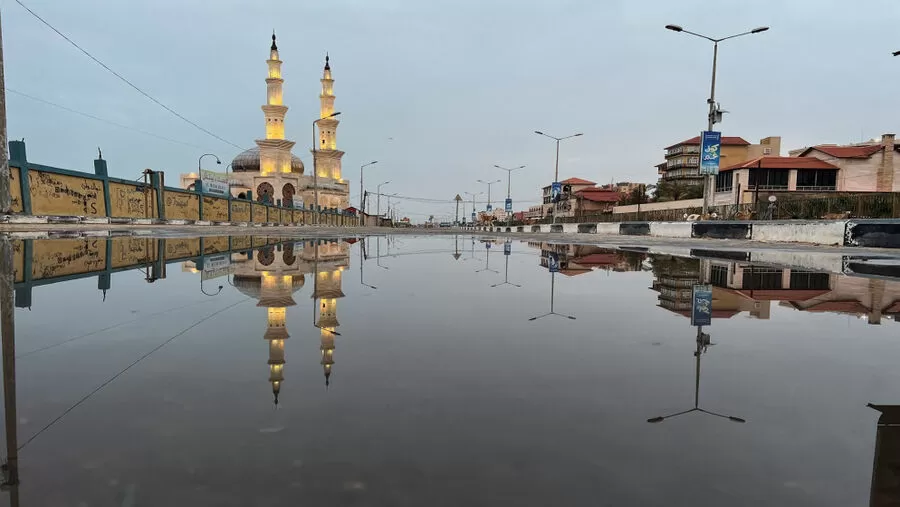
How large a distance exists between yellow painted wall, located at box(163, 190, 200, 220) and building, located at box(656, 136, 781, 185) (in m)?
87.2

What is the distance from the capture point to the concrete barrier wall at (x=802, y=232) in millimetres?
14047

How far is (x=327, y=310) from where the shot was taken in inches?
157

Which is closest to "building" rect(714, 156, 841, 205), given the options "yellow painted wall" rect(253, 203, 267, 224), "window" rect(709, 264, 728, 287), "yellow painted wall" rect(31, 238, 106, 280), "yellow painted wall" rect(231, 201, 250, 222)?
"yellow painted wall" rect(253, 203, 267, 224)

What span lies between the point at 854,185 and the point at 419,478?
279ft

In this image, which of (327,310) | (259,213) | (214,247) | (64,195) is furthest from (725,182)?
(327,310)

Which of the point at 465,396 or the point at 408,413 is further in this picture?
the point at 465,396

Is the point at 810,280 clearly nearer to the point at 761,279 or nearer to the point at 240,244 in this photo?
the point at 761,279

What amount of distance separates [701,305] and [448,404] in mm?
3341

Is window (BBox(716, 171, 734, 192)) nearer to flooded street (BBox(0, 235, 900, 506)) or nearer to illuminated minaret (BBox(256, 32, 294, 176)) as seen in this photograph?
illuminated minaret (BBox(256, 32, 294, 176))

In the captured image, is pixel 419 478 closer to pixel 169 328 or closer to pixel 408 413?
pixel 408 413

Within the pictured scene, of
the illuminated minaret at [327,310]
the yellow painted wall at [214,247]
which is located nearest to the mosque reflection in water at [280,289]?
the illuminated minaret at [327,310]

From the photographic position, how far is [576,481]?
4.65 feet

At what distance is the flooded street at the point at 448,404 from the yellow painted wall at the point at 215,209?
32845mm

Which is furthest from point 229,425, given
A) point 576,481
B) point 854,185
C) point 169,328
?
point 854,185
